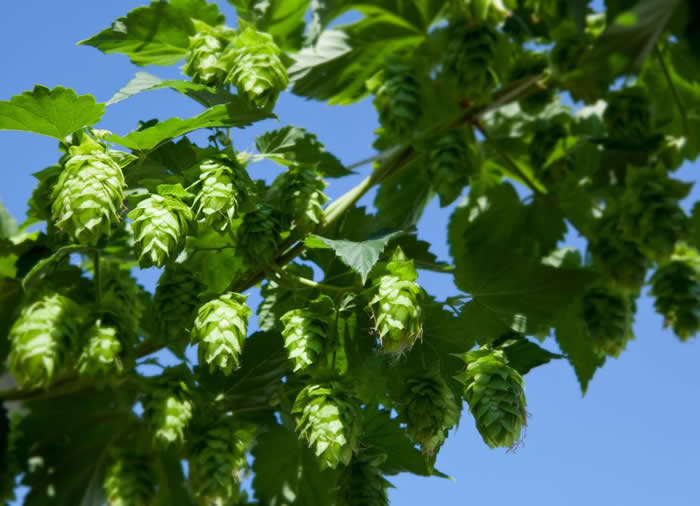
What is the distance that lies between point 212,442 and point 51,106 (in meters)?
0.92

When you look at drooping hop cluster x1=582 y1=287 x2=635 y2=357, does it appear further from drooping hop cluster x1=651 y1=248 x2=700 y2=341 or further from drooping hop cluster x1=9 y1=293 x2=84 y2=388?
drooping hop cluster x1=9 y1=293 x2=84 y2=388

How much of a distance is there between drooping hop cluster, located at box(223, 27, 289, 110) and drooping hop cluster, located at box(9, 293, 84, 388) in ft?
2.40

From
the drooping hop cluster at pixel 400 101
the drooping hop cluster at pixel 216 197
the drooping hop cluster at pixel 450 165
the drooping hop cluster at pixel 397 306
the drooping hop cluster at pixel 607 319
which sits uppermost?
the drooping hop cluster at pixel 400 101

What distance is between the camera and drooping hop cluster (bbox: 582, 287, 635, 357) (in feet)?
8.09

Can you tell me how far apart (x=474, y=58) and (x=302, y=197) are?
68 cm

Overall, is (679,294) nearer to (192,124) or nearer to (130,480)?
(192,124)

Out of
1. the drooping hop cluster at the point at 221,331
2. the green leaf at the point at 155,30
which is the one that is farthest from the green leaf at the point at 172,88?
the drooping hop cluster at the point at 221,331

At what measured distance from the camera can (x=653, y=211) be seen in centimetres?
227

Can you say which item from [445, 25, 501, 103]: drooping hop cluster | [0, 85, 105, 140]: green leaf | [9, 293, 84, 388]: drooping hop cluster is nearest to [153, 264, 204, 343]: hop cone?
[9, 293, 84, 388]: drooping hop cluster

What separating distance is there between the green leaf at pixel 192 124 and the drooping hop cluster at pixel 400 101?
0.53 m

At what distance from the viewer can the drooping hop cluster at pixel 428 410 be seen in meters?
1.78

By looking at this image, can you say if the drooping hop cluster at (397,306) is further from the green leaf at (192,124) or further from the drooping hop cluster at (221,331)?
the green leaf at (192,124)

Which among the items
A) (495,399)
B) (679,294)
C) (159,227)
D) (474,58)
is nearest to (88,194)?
(159,227)

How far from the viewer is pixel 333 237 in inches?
84.6
